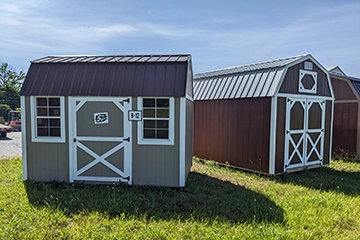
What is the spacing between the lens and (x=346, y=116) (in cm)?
895

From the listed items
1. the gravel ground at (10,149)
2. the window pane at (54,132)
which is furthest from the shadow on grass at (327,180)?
the gravel ground at (10,149)

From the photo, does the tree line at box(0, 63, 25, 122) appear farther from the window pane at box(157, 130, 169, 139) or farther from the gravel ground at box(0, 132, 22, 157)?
the window pane at box(157, 130, 169, 139)

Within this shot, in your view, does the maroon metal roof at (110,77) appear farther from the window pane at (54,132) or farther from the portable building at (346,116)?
the portable building at (346,116)

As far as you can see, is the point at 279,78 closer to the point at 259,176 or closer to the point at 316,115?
the point at 316,115

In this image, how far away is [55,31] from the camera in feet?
25.3

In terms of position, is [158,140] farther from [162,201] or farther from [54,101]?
[54,101]

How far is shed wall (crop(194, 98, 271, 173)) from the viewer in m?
6.43

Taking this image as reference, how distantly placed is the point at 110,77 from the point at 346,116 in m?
8.58

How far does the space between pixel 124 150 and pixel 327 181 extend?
4.94m

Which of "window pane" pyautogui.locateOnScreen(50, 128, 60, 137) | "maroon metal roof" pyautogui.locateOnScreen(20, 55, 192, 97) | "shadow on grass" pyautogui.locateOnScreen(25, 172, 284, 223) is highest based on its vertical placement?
"maroon metal roof" pyautogui.locateOnScreen(20, 55, 192, 97)

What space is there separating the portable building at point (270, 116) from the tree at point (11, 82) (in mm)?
35210

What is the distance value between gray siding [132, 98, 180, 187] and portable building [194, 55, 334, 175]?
8.68ft

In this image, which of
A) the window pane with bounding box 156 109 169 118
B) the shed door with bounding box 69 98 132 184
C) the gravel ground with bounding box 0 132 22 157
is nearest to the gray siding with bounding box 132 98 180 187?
the shed door with bounding box 69 98 132 184

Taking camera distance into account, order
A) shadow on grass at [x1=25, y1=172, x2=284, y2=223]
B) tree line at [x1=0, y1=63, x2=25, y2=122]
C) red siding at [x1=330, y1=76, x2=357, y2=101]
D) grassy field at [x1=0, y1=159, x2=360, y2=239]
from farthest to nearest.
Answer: tree line at [x1=0, y1=63, x2=25, y2=122]
red siding at [x1=330, y1=76, x2=357, y2=101]
shadow on grass at [x1=25, y1=172, x2=284, y2=223]
grassy field at [x1=0, y1=159, x2=360, y2=239]
